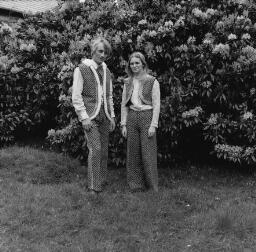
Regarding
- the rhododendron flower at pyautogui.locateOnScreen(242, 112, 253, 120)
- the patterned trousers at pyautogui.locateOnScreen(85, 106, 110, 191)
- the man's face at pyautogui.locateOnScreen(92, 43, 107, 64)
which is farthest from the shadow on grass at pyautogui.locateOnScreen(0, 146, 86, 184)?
the rhododendron flower at pyautogui.locateOnScreen(242, 112, 253, 120)

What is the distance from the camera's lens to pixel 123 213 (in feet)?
19.7

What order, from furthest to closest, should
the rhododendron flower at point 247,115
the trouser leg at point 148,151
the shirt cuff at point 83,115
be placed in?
the rhododendron flower at point 247,115 < the trouser leg at point 148,151 < the shirt cuff at point 83,115

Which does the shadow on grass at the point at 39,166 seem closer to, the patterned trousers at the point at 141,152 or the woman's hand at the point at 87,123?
the patterned trousers at the point at 141,152

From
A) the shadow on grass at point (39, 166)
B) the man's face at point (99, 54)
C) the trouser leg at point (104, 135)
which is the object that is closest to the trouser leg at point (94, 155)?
the trouser leg at point (104, 135)

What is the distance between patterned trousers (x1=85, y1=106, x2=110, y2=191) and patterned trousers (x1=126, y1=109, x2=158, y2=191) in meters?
0.35

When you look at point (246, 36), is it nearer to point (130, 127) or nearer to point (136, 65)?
point (136, 65)

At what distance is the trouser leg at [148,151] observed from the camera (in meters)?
6.63

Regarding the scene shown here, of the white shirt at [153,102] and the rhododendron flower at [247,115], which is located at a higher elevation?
the white shirt at [153,102]

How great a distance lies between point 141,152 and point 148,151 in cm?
15

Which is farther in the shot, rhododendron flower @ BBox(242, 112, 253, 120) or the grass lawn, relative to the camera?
rhododendron flower @ BBox(242, 112, 253, 120)

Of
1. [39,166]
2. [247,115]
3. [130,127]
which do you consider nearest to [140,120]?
[130,127]

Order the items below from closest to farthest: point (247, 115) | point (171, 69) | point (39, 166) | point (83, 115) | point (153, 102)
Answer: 1. point (83, 115)
2. point (153, 102)
3. point (247, 115)
4. point (171, 69)
5. point (39, 166)

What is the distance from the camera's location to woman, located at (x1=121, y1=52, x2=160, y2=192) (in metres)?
6.57

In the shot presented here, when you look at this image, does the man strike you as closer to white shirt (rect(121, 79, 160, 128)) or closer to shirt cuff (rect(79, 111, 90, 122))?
shirt cuff (rect(79, 111, 90, 122))
